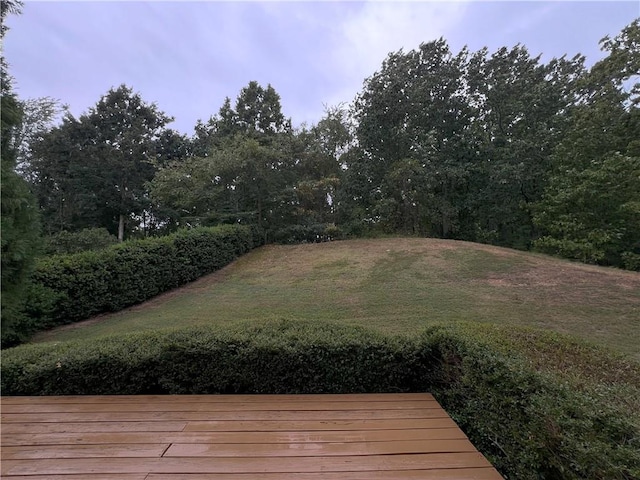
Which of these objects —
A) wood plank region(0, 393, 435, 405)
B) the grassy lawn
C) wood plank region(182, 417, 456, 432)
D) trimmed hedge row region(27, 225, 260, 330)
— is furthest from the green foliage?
wood plank region(182, 417, 456, 432)

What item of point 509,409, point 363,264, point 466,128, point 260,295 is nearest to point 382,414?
point 509,409

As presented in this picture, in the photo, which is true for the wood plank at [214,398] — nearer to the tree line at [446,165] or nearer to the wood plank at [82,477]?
the wood plank at [82,477]

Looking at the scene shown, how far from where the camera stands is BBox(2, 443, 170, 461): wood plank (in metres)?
1.76

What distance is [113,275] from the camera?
8398 mm

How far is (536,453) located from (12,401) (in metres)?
3.29

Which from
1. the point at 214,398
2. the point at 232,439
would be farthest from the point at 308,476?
the point at 214,398

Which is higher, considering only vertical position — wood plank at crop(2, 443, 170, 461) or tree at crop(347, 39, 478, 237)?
tree at crop(347, 39, 478, 237)

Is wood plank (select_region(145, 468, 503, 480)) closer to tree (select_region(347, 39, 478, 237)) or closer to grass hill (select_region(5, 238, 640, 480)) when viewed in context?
grass hill (select_region(5, 238, 640, 480))

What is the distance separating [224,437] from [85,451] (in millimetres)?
676

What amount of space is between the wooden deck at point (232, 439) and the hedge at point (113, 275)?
189 inches

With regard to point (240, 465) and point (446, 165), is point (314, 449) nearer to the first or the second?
point (240, 465)

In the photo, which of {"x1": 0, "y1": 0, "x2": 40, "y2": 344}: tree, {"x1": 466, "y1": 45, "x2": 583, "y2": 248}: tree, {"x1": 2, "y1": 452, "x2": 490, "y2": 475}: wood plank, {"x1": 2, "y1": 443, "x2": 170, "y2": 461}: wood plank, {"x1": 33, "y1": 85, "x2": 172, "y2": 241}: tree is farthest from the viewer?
{"x1": 33, "y1": 85, "x2": 172, "y2": 241}: tree

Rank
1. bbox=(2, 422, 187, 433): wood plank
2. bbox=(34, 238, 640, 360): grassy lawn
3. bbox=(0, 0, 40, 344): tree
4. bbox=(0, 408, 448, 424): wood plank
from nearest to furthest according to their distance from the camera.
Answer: bbox=(2, 422, 187, 433): wood plank < bbox=(0, 408, 448, 424): wood plank < bbox=(0, 0, 40, 344): tree < bbox=(34, 238, 640, 360): grassy lawn

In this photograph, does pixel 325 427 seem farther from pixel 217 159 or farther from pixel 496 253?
pixel 217 159
